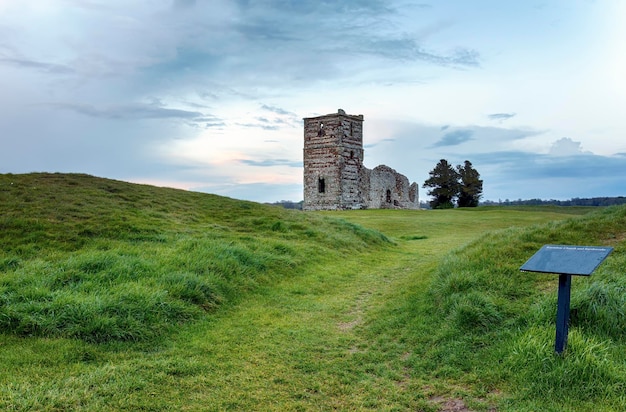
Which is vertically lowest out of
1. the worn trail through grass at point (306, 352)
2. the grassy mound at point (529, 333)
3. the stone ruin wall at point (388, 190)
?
the worn trail through grass at point (306, 352)

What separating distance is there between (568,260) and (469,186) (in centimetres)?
5182

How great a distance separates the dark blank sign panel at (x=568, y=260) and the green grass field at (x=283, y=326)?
→ 0.89m

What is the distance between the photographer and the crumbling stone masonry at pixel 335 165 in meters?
43.5

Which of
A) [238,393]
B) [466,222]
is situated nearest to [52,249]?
[238,393]

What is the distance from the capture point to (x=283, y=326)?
7.54m

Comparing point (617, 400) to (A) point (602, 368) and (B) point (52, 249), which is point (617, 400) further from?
(B) point (52, 249)

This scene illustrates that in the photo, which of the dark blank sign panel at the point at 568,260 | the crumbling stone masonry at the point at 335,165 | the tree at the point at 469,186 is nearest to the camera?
the dark blank sign panel at the point at 568,260

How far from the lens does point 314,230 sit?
16609 mm

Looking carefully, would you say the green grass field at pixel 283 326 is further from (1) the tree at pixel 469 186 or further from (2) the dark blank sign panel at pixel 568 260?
(1) the tree at pixel 469 186

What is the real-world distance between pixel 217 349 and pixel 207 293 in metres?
2.18

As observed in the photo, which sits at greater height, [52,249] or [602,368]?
[52,249]

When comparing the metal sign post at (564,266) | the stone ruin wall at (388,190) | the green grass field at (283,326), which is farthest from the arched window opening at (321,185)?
the metal sign post at (564,266)

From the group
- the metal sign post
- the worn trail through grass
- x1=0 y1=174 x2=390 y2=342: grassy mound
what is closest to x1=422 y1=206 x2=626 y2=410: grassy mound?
the metal sign post

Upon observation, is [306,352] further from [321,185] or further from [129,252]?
[321,185]
